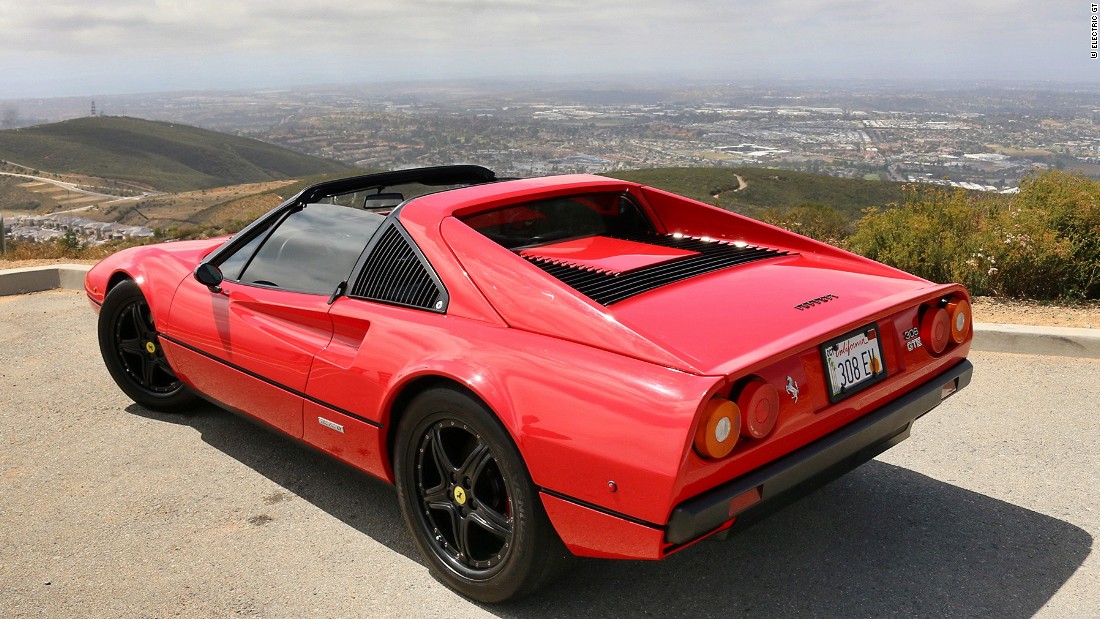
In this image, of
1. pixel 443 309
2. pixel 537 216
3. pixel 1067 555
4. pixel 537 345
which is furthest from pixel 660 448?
pixel 1067 555

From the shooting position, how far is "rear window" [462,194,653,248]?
3.51 meters

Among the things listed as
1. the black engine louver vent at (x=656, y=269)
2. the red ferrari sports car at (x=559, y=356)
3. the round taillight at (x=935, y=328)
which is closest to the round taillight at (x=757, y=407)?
the red ferrari sports car at (x=559, y=356)

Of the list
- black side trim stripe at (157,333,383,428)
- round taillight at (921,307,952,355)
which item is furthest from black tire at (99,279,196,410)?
round taillight at (921,307,952,355)

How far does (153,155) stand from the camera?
14550cm

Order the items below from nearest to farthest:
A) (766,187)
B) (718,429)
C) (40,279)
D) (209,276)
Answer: (718,429)
(209,276)
(40,279)
(766,187)

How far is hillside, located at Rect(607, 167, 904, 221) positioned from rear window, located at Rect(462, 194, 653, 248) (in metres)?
35.5

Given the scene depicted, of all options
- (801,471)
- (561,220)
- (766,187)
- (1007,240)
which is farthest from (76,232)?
(766,187)

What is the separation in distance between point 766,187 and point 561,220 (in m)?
44.6

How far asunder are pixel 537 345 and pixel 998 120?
65.8 m

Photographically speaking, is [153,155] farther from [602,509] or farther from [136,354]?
[602,509]

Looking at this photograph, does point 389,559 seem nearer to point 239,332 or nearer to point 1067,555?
point 239,332

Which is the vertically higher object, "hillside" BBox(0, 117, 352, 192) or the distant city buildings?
"hillside" BBox(0, 117, 352, 192)

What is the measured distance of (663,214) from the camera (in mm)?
4117

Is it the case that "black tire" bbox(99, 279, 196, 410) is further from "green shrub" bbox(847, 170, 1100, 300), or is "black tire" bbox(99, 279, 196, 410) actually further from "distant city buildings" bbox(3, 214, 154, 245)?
"distant city buildings" bbox(3, 214, 154, 245)
